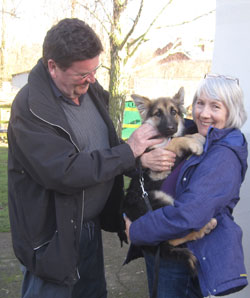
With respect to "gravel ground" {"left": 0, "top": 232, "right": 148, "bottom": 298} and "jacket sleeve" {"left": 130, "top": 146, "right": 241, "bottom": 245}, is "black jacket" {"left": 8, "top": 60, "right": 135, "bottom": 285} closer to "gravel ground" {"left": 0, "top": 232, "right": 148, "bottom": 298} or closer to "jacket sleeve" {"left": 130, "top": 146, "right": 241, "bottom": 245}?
"jacket sleeve" {"left": 130, "top": 146, "right": 241, "bottom": 245}

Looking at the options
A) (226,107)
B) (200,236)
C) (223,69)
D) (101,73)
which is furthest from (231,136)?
(101,73)

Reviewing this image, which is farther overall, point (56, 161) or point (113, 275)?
point (113, 275)

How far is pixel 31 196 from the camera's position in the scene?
222 cm

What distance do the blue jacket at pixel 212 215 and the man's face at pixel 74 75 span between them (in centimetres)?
92

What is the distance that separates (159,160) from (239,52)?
4.81 ft

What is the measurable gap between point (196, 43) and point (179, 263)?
11.9 metres

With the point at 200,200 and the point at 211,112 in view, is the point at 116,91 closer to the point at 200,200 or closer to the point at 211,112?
the point at 211,112

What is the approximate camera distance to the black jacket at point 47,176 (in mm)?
2066

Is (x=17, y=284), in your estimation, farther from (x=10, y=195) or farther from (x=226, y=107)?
(x=226, y=107)

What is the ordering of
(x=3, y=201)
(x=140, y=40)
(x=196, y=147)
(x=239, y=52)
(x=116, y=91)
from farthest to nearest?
(x=140, y=40) → (x=116, y=91) → (x=3, y=201) → (x=239, y=52) → (x=196, y=147)

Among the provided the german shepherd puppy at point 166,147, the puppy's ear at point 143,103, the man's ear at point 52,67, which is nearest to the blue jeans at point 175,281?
the german shepherd puppy at point 166,147

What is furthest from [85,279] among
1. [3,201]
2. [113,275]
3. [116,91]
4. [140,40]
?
[140,40]

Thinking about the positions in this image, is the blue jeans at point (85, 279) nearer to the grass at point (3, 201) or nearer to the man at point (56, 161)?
the man at point (56, 161)

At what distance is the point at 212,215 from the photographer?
79.7 inches
